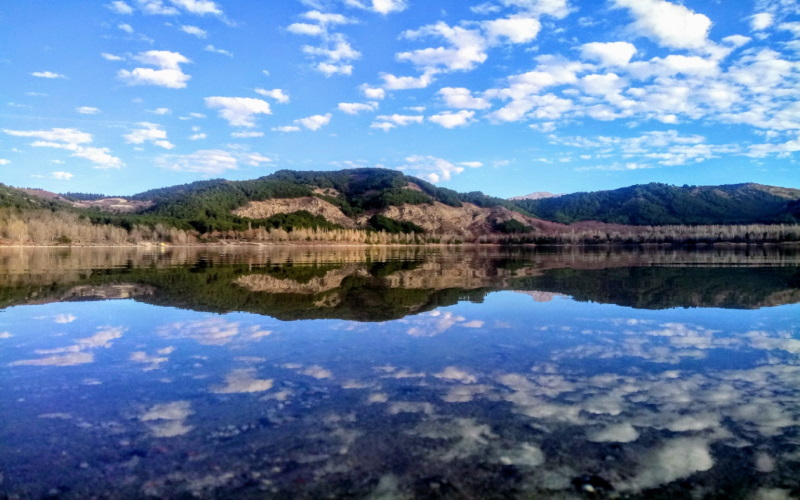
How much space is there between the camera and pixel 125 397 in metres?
7.33

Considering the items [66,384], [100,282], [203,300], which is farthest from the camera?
[100,282]

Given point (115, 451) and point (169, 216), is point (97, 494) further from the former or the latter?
point (169, 216)

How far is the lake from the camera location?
4.86 metres

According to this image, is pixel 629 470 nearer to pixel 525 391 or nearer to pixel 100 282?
pixel 525 391

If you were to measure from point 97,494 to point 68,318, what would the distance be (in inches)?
467

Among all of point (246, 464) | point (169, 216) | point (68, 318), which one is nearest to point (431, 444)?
point (246, 464)

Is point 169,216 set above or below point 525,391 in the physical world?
above

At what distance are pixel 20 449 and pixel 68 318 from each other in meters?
10.3

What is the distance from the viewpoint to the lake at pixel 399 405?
486cm

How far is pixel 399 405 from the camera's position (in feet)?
22.9

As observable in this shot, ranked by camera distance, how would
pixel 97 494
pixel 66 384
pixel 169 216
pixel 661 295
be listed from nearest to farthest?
1. pixel 97 494
2. pixel 66 384
3. pixel 661 295
4. pixel 169 216

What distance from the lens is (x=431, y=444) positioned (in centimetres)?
566

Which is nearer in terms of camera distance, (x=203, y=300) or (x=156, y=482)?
(x=156, y=482)

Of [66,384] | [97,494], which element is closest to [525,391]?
[97,494]
